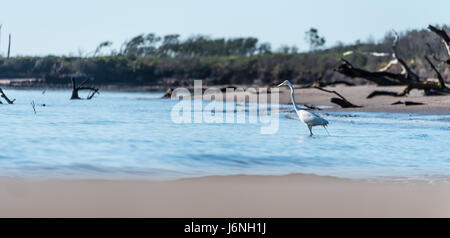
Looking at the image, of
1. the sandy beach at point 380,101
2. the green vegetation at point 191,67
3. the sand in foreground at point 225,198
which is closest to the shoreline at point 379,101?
the sandy beach at point 380,101

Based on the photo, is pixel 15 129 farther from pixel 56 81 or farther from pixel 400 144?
pixel 56 81

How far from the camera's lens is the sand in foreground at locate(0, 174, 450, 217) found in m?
4.43

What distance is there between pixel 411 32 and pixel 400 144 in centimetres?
3977

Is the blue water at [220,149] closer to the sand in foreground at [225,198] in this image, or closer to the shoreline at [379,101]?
the sand in foreground at [225,198]

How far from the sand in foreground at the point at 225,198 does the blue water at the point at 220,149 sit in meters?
0.53

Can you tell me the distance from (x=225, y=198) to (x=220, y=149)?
3.15 m

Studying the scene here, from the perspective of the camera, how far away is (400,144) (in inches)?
336

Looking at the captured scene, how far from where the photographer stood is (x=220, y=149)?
810 cm

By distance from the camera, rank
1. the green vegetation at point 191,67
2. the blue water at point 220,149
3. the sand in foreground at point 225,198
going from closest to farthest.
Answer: the sand in foreground at point 225,198, the blue water at point 220,149, the green vegetation at point 191,67

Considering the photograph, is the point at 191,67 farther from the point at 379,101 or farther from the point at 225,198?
the point at 225,198

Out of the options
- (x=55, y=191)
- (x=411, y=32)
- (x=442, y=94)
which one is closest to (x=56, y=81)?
(x=411, y=32)

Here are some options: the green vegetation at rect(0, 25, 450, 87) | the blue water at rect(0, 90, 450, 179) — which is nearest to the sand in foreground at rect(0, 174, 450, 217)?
the blue water at rect(0, 90, 450, 179)

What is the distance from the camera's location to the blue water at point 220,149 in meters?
6.41
